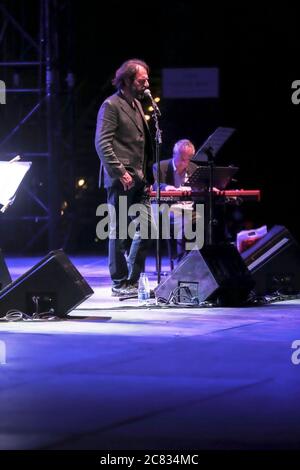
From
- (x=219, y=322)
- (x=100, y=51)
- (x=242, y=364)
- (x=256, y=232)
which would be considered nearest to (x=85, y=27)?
(x=100, y=51)

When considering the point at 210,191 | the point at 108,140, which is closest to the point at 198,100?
the point at 210,191

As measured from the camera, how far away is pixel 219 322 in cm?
585

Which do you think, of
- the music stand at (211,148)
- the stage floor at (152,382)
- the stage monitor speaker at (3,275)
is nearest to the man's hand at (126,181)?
the music stand at (211,148)

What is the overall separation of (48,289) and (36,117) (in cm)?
738

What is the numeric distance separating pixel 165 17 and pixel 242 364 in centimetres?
1009

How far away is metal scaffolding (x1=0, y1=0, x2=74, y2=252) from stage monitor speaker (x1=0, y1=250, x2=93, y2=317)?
6130 millimetres

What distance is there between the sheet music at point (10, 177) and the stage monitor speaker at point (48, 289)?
724 mm

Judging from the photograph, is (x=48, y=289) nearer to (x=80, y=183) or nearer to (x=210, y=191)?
(x=210, y=191)

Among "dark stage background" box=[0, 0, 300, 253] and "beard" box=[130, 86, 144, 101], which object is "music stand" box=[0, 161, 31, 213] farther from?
"dark stage background" box=[0, 0, 300, 253]

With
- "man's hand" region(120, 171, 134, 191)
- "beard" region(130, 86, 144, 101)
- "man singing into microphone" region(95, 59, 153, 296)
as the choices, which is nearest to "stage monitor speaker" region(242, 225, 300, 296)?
"man singing into microphone" region(95, 59, 153, 296)

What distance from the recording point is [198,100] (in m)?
13.6

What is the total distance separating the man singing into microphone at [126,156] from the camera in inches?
288

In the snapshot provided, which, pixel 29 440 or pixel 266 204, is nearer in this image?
pixel 29 440
